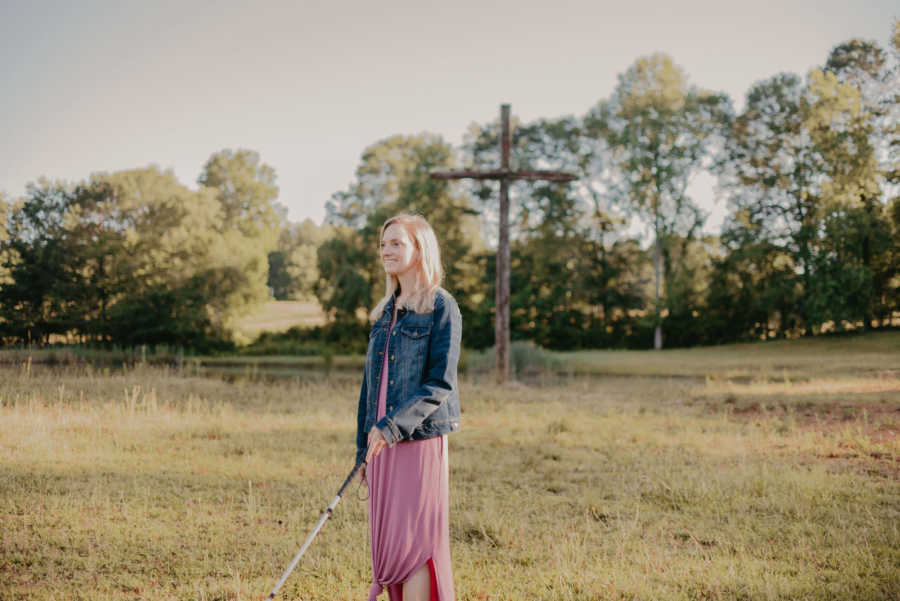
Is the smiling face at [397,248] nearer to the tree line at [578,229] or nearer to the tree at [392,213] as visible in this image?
the tree line at [578,229]

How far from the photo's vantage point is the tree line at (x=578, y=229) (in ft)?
74.6

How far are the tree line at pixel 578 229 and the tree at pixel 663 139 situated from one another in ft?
0.29

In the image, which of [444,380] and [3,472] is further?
[3,472]

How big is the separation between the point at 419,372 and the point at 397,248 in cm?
57

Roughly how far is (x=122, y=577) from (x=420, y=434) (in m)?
2.35

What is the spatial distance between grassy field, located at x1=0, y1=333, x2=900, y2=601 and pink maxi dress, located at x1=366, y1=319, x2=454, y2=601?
988 mm

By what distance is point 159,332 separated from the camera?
2552 centimetres

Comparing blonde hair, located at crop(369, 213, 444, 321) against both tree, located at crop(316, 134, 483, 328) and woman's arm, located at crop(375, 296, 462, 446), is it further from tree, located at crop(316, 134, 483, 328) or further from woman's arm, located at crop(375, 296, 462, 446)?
tree, located at crop(316, 134, 483, 328)

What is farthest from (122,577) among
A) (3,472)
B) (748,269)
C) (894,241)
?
(748,269)

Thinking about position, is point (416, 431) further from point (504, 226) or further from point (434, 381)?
point (504, 226)

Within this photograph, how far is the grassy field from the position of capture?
3758 mm

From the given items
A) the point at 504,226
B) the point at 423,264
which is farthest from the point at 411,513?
the point at 504,226

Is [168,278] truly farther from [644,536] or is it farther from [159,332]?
[644,536]

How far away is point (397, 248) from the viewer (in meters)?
2.81
